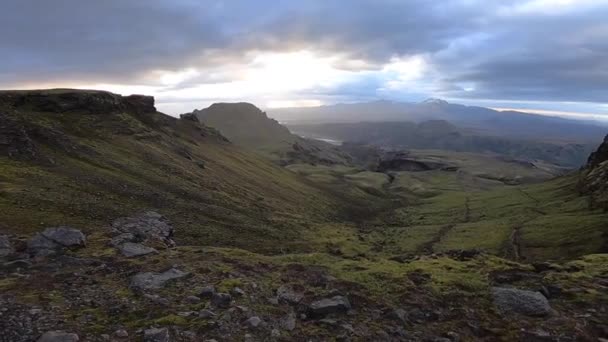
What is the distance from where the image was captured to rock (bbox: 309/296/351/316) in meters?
24.1

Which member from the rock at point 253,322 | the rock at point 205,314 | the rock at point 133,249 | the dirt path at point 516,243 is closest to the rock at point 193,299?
the rock at point 205,314

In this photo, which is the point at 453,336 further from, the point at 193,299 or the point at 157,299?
the point at 157,299

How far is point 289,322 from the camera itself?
74.8ft

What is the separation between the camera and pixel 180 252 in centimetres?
3294

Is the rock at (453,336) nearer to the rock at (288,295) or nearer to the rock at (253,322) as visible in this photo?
the rock at (288,295)

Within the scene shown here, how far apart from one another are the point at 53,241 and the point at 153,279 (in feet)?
33.3

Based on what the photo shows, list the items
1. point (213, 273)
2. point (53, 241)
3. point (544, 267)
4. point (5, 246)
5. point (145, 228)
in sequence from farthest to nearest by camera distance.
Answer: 1. point (145, 228)
2. point (544, 267)
3. point (53, 241)
4. point (5, 246)
5. point (213, 273)

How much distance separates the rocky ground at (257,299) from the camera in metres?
20.8

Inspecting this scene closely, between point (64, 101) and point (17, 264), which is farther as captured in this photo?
point (64, 101)

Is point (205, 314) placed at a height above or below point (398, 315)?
above

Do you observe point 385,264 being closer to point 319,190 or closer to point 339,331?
point 339,331

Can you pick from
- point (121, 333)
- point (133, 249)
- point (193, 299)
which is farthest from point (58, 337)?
point (133, 249)

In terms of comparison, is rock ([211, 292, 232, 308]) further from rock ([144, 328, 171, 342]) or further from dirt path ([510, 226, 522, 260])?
dirt path ([510, 226, 522, 260])

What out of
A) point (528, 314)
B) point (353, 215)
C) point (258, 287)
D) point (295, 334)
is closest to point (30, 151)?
point (258, 287)
